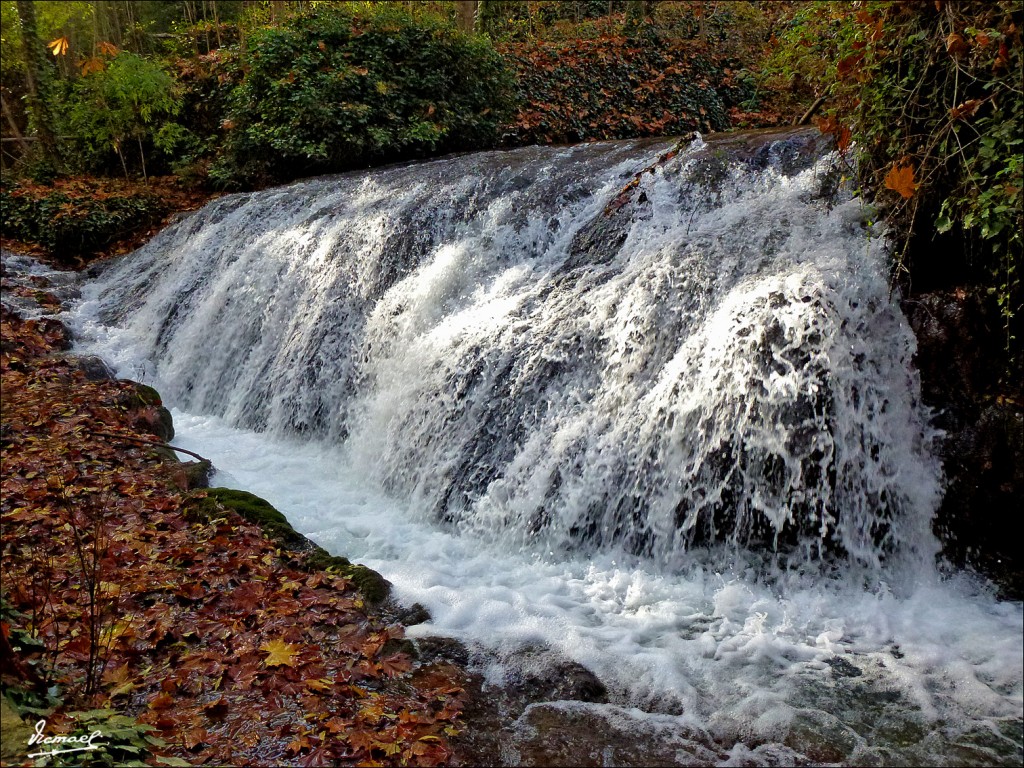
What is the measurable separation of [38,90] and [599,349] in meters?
14.2

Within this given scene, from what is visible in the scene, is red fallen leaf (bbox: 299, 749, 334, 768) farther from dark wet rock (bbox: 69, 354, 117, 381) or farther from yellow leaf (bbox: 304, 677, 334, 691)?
dark wet rock (bbox: 69, 354, 117, 381)

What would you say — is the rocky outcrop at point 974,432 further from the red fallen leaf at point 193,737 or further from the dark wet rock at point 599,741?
the red fallen leaf at point 193,737

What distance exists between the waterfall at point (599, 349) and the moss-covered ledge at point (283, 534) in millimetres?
1070

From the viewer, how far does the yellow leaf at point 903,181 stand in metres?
4.46

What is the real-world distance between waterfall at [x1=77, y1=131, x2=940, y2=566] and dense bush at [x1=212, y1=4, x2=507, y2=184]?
117 inches

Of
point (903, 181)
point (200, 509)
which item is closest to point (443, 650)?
point (200, 509)

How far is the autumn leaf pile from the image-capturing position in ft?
9.94

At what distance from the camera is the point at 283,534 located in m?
4.85

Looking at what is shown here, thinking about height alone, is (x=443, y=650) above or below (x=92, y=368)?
below

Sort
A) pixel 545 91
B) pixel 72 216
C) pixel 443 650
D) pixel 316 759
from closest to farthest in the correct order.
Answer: pixel 316 759
pixel 443 650
pixel 72 216
pixel 545 91

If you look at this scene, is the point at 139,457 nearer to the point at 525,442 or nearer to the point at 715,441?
the point at 525,442

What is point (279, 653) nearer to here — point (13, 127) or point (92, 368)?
point (92, 368)

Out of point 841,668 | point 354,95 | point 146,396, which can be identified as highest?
point 354,95

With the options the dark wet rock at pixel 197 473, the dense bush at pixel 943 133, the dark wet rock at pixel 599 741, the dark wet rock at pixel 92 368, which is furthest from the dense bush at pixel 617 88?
the dark wet rock at pixel 599 741
